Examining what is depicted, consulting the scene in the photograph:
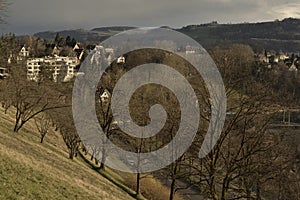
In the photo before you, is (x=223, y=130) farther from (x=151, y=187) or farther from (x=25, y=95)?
(x=25, y=95)

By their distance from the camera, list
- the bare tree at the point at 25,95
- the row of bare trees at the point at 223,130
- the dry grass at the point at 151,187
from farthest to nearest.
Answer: the dry grass at the point at 151,187, the bare tree at the point at 25,95, the row of bare trees at the point at 223,130

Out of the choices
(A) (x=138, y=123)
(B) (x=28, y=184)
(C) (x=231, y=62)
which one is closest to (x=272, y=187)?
(A) (x=138, y=123)

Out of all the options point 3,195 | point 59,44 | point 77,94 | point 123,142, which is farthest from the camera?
point 59,44

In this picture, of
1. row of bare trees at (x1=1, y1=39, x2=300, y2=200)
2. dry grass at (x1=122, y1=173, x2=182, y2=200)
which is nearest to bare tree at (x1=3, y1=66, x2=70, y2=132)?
row of bare trees at (x1=1, y1=39, x2=300, y2=200)

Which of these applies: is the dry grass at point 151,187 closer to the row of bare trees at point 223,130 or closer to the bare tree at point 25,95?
the row of bare trees at point 223,130

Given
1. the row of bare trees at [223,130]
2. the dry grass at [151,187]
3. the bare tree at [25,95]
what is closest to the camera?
the row of bare trees at [223,130]

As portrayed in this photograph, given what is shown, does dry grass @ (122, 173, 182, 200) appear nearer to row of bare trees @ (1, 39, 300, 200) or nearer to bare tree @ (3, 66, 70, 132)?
row of bare trees @ (1, 39, 300, 200)

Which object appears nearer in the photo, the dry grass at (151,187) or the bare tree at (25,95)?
the bare tree at (25,95)

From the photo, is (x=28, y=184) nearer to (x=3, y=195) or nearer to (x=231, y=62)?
(x=3, y=195)

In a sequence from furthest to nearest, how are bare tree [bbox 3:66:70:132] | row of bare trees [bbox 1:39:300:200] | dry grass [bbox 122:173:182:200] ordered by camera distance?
1. dry grass [bbox 122:173:182:200]
2. bare tree [bbox 3:66:70:132]
3. row of bare trees [bbox 1:39:300:200]

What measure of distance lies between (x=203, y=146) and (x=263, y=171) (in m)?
2.38

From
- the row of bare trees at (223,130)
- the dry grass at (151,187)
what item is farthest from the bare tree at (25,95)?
the dry grass at (151,187)

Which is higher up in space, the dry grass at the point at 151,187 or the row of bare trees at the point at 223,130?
the row of bare trees at the point at 223,130

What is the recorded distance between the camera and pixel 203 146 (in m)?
15.4
